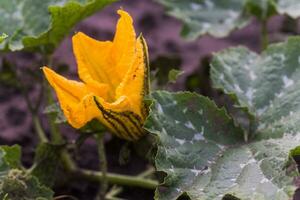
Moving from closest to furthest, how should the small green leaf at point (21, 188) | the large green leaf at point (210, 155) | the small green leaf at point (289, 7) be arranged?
the large green leaf at point (210, 155)
the small green leaf at point (21, 188)
the small green leaf at point (289, 7)

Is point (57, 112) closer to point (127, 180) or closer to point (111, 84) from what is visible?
point (111, 84)

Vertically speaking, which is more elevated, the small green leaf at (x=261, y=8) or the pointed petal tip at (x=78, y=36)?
the small green leaf at (x=261, y=8)

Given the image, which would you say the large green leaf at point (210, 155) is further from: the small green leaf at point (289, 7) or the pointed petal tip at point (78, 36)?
the small green leaf at point (289, 7)

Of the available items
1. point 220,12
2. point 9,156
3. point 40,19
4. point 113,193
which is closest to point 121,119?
point 9,156

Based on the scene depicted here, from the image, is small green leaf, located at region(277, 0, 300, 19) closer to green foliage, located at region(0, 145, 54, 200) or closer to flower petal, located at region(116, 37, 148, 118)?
flower petal, located at region(116, 37, 148, 118)

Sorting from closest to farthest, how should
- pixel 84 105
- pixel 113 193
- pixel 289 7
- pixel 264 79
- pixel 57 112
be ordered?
pixel 84 105 → pixel 57 112 → pixel 264 79 → pixel 113 193 → pixel 289 7

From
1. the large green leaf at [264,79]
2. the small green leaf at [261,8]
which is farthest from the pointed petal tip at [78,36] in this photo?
the small green leaf at [261,8]
